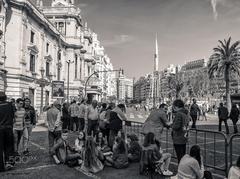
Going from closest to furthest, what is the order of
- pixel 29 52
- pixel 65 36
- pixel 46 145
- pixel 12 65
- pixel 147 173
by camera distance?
pixel 147 173 → pixel 46 145 → pixel 12 65 → pixel 29 52 → pixel 65 36

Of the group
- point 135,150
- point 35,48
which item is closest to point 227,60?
point 35,48

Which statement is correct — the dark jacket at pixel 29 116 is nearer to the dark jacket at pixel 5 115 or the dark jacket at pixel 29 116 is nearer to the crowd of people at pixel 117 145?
the crowd of people at pixel 117 145

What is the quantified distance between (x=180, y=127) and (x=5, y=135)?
4563 mm

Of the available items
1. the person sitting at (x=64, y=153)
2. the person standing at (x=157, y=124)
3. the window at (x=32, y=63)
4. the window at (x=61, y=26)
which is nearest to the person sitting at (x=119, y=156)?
the person standing at (x=157, y=124)

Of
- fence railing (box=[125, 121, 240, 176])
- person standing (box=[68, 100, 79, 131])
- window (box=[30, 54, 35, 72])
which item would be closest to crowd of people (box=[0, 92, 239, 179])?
fence railing (box=[125, 121, 240, 176])

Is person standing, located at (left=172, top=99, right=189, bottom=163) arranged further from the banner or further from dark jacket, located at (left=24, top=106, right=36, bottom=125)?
the banner

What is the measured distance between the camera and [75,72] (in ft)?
175

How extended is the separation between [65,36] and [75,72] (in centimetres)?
731

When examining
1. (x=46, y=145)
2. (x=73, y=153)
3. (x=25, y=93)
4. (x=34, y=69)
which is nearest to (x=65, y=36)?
(x=34, y=69)

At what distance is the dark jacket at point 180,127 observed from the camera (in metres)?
6.71

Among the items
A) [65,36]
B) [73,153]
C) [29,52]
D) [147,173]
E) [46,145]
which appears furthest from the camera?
[65,36]

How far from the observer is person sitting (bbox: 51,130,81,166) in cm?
770

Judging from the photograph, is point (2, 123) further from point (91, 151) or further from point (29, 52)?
point (29, 52)

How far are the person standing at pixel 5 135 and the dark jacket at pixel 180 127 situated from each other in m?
4.31
